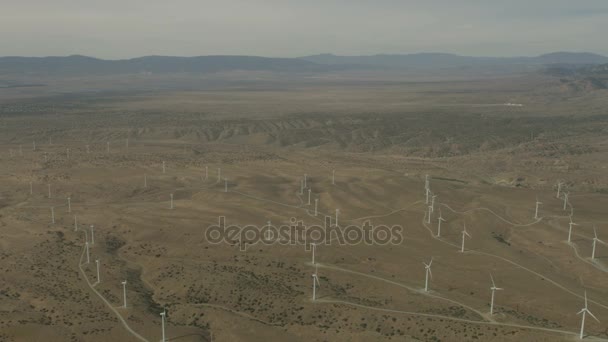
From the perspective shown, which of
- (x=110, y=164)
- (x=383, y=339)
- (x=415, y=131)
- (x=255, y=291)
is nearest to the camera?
(x=383, y=339)

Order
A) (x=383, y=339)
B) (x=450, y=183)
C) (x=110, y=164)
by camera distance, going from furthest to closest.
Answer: (x=110, y=164), (x=450, y=183), (x=383, y=339)

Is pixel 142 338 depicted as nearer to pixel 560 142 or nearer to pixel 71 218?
pixel 71 218

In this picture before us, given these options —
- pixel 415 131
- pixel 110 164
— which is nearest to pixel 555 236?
pixel 110 164

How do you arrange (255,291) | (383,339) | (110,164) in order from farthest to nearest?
(110,164) < (255,291) < (383,339)

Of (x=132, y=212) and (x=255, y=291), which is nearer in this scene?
(x=255, y=291)

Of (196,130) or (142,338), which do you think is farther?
(196,130)

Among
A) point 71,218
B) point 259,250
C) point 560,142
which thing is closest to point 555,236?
point 259,250

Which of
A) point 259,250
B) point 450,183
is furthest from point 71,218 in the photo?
point 450,183

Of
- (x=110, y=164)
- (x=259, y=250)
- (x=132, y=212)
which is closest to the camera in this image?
(x=259, y=250)

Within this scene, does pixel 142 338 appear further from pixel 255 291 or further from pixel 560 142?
pixel 560 142
